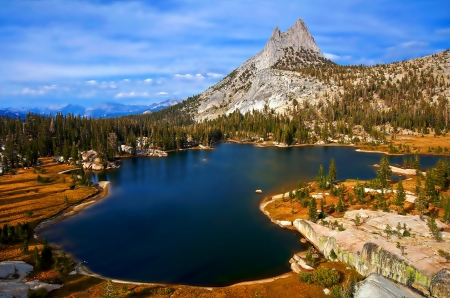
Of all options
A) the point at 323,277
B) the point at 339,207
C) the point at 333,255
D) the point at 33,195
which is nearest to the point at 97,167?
the point at 33,195

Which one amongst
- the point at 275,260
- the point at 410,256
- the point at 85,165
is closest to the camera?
the point at 410,256

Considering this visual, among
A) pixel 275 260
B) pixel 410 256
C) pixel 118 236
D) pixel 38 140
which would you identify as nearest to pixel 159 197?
pixel 118 236

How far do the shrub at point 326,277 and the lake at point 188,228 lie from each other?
215 inches

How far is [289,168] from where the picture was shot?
9856 centimetres

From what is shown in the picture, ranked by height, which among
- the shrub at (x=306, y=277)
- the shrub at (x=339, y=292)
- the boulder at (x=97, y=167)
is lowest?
the shrub at (x=306, y=277)

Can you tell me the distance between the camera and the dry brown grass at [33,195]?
58403 millimetres

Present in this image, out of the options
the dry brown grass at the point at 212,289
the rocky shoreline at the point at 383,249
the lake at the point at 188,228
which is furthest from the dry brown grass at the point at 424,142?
the dry brown grass at the point at 212,289

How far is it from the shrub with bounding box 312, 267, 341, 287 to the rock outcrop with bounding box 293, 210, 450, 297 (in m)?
3.99

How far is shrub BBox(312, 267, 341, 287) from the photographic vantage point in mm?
31828

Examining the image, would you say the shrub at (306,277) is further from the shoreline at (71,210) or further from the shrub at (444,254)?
the shoreline at (71,210)

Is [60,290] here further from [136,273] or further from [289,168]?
[289,168]

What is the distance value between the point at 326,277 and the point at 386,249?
310 inches

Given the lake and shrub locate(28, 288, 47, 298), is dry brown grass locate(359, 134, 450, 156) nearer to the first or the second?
the lake

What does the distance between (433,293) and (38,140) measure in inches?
5928
